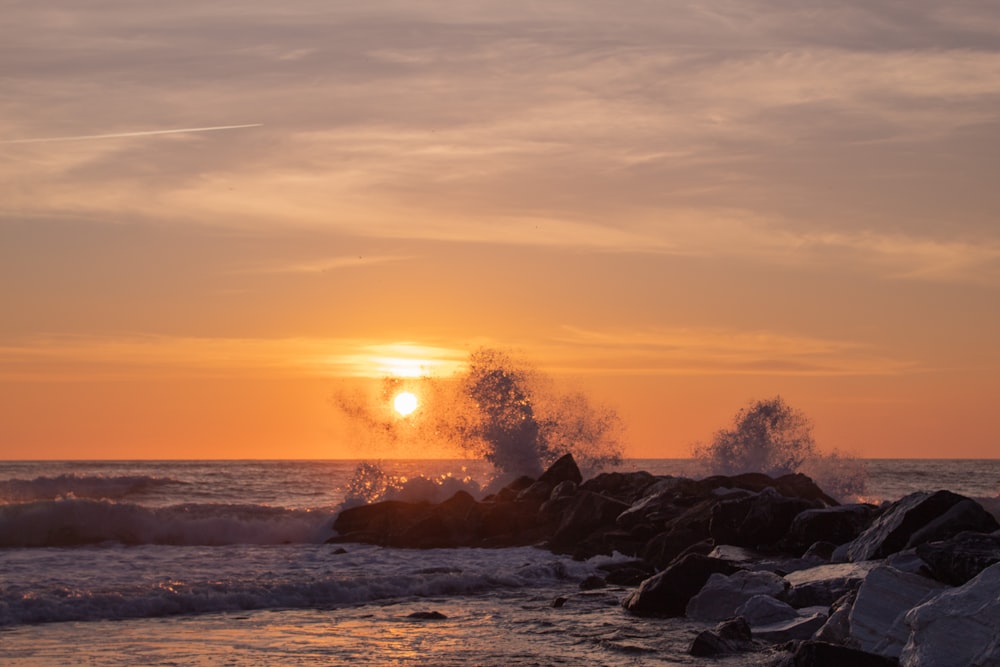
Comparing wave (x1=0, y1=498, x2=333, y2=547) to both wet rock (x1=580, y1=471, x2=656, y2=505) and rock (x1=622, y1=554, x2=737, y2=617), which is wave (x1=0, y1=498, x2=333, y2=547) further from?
rock (x1=622, y1=554, x2=737, y2=617)

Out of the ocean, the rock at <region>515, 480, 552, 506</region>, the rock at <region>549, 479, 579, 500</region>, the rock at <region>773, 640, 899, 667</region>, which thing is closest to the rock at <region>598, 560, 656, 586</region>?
the ocean

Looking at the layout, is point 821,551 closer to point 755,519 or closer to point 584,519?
point 755,519

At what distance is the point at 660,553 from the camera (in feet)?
68.8

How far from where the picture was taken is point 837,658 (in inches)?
389

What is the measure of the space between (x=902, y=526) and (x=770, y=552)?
4.64 m

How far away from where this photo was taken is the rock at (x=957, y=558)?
11.9 m

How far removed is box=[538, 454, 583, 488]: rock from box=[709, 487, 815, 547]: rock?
9507 millimetres

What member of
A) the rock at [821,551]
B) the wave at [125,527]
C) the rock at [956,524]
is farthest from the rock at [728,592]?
the wave at [125,527]

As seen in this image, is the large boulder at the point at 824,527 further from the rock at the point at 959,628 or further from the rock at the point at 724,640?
the rock at the point at 959,628

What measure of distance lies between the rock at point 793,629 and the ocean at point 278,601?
84 cm

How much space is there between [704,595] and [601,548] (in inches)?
320

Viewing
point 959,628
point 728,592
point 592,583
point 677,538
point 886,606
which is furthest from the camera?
point 677,538

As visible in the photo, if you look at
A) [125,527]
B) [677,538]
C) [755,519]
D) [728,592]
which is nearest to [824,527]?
[755,519]

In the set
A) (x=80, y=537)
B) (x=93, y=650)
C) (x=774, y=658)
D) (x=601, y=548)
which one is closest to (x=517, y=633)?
(x=774, y=658)
